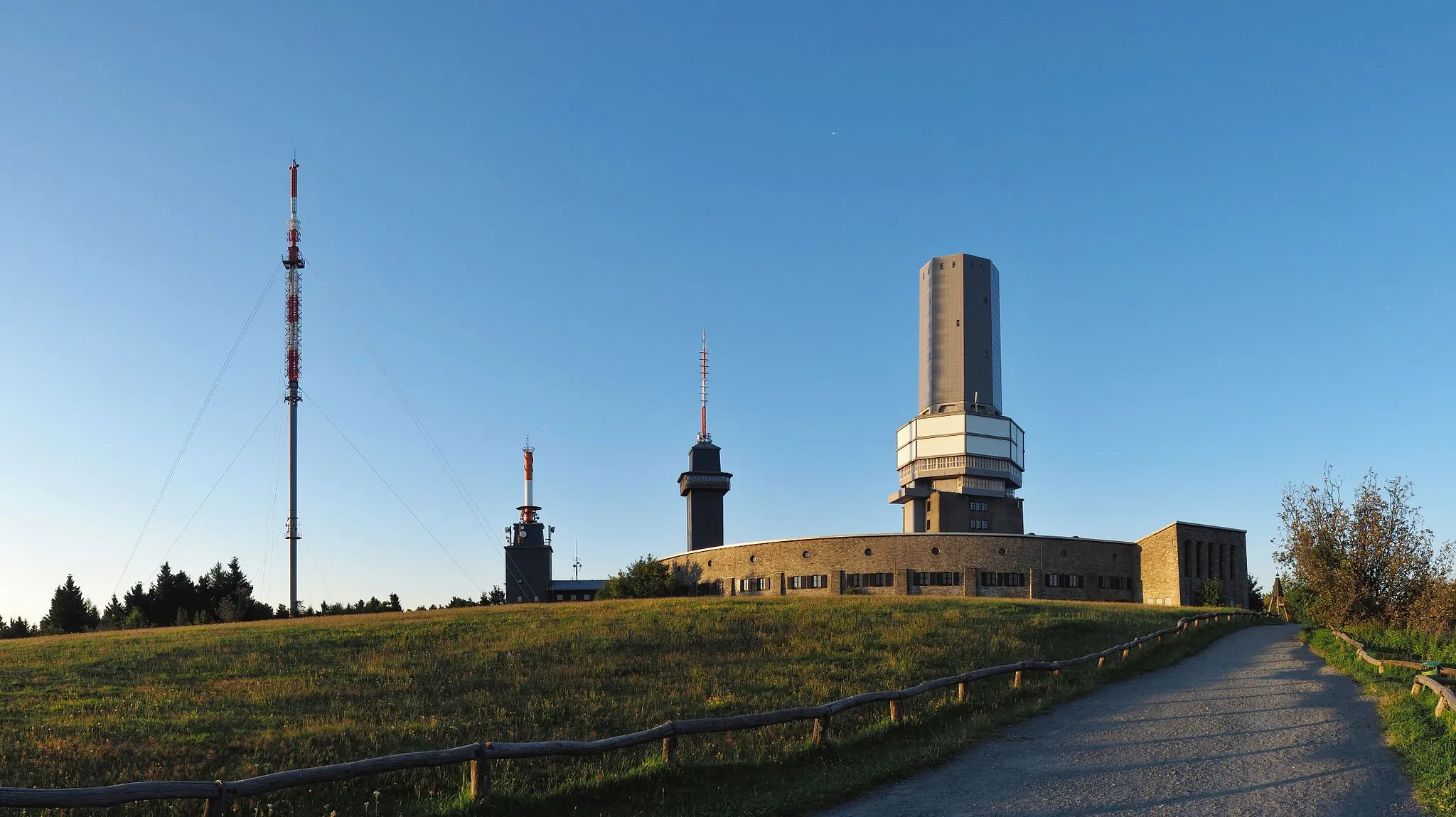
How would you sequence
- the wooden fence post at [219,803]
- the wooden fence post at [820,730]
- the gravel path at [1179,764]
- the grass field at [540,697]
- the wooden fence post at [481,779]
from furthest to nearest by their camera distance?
1. the wooden fence post at [820,730]
2. the grass field at [540,697]
3. the gravel path at [1179,764]
4. the wooden fence post at [481,779]
5. the wooden fence post at [219,803]

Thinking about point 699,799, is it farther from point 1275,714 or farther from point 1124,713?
point 1275,714

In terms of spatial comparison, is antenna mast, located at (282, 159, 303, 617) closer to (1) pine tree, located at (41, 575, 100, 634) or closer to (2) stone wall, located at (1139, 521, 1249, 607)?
(1) pine tree, located at (41, 575, 100, 634)

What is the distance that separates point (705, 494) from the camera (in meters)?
141

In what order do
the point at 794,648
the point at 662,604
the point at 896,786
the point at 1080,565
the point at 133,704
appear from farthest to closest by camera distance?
the point at 1080,565 → the point at 662,604 → the point at 794,648 → the point at 133,704 → the point at 896,786

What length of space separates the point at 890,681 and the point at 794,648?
7830 millimetres

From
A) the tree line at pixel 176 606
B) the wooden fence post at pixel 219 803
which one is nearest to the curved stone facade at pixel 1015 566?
the tree line at pixel 176 606

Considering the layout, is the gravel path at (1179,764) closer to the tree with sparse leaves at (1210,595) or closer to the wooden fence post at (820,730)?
the wooden fence post at (820,730)

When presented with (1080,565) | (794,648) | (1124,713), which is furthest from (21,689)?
(1080,565)

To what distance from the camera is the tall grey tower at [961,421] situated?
129750 mm

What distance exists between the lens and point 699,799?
1259cm

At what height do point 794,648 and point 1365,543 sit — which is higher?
point 1365,543

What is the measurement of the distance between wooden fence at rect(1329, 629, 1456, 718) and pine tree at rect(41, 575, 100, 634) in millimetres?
78843

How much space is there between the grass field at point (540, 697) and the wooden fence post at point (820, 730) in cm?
20

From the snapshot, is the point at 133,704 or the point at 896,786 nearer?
the point at 896,786
